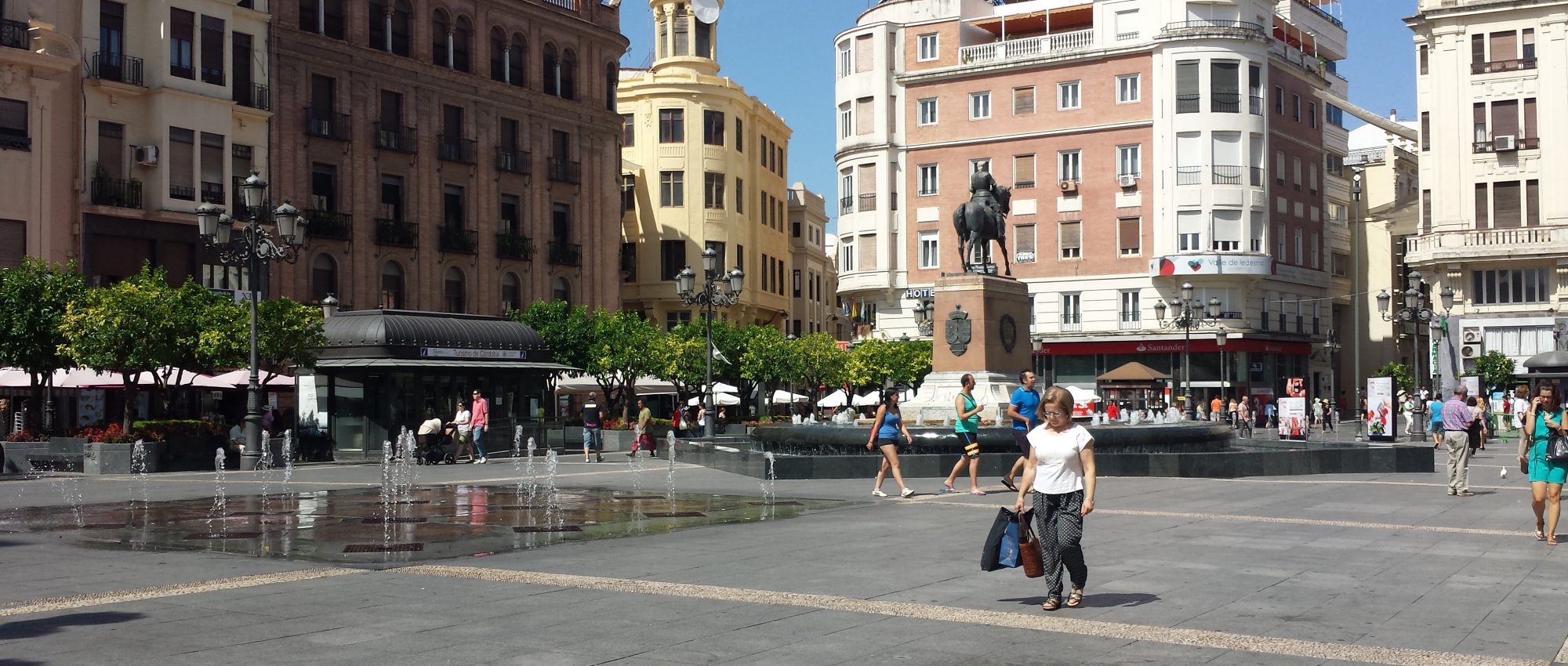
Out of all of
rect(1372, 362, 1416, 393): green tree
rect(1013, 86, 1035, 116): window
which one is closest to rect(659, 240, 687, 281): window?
rect(1013, 86, 1035, 116): window

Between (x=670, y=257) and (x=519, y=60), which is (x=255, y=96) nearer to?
(x=519, y=60)

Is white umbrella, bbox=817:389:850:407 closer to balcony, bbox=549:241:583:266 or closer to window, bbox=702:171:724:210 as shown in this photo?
balcony, bbox=549:241:583:266

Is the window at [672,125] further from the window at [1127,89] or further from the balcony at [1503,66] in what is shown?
the balcony at [1503,66]

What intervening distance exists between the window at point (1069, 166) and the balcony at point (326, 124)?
30.4 meters

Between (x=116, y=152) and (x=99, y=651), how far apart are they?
37.3 m

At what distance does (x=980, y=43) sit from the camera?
66375 millimetres

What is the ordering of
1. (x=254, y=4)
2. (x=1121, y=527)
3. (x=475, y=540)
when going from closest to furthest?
(x=475, y=540)
(x=1121, y=527)
(x=254, y=4)

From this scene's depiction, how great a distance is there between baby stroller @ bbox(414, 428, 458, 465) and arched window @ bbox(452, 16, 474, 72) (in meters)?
22.7

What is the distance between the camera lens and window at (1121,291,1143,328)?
203ft

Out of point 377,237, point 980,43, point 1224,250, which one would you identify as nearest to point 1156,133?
point 1224,250

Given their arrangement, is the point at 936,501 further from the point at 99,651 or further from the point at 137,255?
the point at 137,255

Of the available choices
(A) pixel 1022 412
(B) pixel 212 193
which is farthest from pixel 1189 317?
(A) pixel 1022 412

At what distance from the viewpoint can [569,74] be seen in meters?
57.8

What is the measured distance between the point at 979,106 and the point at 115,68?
119 ft
